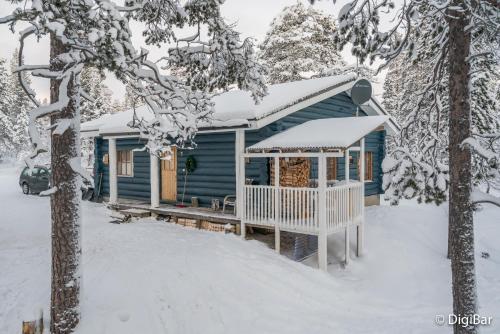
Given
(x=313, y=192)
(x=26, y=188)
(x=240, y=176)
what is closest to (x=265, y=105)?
(x=240, y=176)

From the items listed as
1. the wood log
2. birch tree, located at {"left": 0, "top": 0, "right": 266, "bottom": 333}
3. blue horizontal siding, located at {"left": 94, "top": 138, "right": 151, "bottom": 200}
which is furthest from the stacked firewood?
the wood log

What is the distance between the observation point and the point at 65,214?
542 cm

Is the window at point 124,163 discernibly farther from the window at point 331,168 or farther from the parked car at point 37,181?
the window at point 331,168

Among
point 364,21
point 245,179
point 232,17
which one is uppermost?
point 232,17

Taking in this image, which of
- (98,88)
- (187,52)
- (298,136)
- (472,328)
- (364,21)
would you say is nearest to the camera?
(472,328)

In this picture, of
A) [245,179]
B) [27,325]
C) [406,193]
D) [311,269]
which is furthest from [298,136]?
[27,325]

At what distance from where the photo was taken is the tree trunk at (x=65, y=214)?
5.39 metres

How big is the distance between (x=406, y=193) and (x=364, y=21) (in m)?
2.82

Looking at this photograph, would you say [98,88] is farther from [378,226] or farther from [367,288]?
[367,288]

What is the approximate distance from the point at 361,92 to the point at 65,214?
422 inches

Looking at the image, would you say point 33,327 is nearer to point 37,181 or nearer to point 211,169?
point 211,169

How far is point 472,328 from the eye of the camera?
520 cm

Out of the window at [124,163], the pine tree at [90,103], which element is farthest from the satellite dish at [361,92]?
the pine tree at [90,103]

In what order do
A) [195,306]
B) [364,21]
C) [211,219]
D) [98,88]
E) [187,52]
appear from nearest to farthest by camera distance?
[364,21], [195,306], [187,52], [211,219], [98,88]
